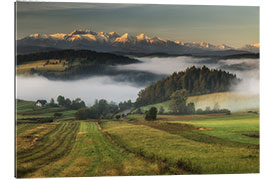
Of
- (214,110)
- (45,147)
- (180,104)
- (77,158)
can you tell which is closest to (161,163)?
(180,104)

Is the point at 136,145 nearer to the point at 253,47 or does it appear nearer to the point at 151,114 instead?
the point at 151,114

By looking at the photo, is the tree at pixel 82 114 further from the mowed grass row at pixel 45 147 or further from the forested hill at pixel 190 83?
the forested hill at pixel 190 83

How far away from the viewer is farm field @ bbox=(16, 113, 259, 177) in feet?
39.0

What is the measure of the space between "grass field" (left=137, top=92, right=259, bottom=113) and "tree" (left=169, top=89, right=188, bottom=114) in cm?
15

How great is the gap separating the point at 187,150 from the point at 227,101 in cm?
237

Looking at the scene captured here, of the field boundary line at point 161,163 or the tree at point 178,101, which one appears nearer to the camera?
the field boundary line at point 161,163

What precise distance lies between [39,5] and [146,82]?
14.2 feet

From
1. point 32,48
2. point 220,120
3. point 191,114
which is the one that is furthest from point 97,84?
point 220,120

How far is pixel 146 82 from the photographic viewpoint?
13.4 m

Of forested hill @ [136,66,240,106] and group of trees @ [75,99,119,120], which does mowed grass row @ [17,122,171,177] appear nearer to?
group of trees @ [75,99,119,120]

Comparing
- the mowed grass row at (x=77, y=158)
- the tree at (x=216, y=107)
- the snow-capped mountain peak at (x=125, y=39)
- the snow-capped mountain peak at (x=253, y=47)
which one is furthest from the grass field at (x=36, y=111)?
the snow-capped mountain peak at (x=253, y=47)

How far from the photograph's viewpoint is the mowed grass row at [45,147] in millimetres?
11699

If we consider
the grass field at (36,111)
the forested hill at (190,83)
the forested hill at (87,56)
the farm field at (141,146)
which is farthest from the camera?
the forested hill at (190,83)

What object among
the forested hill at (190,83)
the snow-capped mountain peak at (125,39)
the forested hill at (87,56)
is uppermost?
the snow-capped mountain peak at (125,39)
